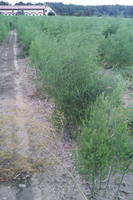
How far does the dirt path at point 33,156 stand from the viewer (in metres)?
5.09

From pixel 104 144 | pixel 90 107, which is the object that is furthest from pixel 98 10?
pixel 104 144

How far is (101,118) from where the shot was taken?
14.0 feet

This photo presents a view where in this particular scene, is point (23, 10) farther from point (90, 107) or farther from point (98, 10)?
point (90, 107)

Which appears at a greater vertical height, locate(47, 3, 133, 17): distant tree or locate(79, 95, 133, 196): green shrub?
locate(47, 3, 133, 17): distant tree

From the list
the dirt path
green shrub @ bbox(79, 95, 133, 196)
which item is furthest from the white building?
green shrub @ bbox(79, 95, 133, 196)

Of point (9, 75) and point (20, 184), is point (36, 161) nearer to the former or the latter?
point (20, 184)

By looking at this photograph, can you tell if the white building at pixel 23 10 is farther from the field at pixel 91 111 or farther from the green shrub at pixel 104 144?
the green shrub at pixel 104 144

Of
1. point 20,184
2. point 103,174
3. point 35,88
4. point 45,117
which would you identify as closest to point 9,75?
point 35,88

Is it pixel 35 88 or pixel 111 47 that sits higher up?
pixel 111 47

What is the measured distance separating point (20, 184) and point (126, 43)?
39.0 feet

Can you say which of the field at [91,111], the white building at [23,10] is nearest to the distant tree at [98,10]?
the white building at [23,10]

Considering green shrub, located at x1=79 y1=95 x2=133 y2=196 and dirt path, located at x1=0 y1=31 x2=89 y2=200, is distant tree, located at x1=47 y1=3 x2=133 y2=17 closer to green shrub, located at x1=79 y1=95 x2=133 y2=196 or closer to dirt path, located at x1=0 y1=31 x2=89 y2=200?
dirt path, located at x1=0 y1=31 x2=89 y2=200

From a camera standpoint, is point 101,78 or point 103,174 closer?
point 103,174

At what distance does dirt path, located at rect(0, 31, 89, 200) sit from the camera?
16.7 ft
